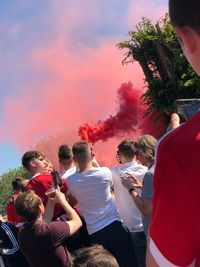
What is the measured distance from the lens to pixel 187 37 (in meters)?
1.14

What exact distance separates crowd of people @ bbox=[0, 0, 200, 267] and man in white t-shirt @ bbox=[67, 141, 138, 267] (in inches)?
0.4

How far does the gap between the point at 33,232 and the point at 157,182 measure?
366 centimetres

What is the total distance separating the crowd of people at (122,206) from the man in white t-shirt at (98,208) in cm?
1

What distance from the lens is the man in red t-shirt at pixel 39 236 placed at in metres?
4.58

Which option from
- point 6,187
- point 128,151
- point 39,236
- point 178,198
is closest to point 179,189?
point 178,198

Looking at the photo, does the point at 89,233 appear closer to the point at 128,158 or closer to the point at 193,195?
the point at 128,158

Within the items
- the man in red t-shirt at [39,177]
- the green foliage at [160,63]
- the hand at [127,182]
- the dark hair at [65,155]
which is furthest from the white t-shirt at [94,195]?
the green foliage at [160,63]

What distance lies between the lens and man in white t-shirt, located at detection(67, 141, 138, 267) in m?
5.55

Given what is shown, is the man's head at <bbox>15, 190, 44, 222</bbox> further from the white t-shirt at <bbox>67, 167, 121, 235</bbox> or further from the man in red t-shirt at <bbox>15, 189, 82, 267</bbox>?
the white t-shirt at <bbox>67, 167, 121, 235</bbox>

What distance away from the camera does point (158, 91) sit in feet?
86.9

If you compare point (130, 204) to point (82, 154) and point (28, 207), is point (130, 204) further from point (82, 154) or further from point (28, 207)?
point (28, 207)

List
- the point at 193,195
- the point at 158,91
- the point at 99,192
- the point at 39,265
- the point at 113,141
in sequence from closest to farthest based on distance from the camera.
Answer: the point at 193,195, the point at 39,265, the point at 99,192, the point at 158,91, the point at 113,141

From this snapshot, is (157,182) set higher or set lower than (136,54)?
lower

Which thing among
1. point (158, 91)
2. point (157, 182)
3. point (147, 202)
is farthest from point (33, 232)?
point (158, 91)
